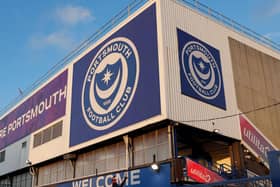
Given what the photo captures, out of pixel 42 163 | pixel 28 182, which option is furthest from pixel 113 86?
pixel 28 182

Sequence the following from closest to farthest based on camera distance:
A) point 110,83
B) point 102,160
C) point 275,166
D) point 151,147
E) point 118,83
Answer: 1. point 275,166
2. point 151,147
3. point 118,83
4. point 110,83
5. point 102,160

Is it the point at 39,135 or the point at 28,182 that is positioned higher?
the point at 39,135

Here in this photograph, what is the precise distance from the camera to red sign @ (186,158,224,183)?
71.7 feet

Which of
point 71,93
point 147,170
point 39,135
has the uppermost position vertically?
point 71,93

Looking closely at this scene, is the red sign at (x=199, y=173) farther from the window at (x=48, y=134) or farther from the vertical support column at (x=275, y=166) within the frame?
the window at (x=48, y=134)

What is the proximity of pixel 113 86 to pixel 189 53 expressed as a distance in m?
6.02

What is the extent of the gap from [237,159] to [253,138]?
2.96 m

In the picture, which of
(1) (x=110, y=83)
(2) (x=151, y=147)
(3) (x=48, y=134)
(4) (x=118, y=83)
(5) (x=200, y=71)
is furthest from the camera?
(3) (x=48, y=134)

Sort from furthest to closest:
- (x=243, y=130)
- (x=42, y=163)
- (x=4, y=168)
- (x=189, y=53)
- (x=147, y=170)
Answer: (x=4, y=168) → (x=42, y=163) → (x=243, y=130) → (x=189, y=53) → (x=147, y=170)

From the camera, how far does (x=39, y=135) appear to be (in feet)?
121

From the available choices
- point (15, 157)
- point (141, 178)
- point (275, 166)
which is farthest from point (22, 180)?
point (275, 166)

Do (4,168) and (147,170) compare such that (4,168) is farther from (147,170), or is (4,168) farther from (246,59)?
(246,59)

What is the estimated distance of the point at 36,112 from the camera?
38688 mm

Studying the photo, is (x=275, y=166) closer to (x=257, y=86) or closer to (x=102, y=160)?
(x=102, y=160)
